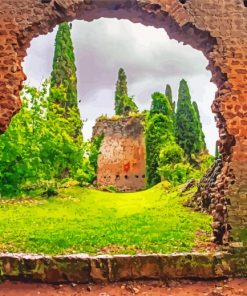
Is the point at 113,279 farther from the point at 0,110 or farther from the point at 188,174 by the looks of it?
the point at 188,174

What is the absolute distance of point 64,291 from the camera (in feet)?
19.9

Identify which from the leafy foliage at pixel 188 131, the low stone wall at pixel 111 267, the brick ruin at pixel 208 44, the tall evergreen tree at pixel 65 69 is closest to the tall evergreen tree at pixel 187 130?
the leafy foliage at pixel 188 131

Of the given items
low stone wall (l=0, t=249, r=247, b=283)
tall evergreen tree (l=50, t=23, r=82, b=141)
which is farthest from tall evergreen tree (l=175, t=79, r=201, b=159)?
low stone wall (l=0, t=249, r=247, b=283)

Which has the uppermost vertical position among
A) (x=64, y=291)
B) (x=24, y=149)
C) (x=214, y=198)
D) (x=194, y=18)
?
(x=194, y=18)

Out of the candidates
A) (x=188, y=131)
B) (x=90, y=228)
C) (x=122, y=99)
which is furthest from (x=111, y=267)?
(x=122, y=99)

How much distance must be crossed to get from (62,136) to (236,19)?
1056 centimetres

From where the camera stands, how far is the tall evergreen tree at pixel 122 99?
122ft

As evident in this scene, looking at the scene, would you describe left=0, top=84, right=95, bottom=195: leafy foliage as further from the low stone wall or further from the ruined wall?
the ruined wall

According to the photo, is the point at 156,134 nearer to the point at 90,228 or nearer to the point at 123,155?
the point at 123,155

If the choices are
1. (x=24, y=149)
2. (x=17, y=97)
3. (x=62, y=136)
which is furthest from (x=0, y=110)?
(x=62, y=136)

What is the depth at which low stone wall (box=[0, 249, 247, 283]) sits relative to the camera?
6.27 m

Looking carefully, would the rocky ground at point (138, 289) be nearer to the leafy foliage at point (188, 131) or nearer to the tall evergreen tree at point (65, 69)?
the tall evergreen tree at point (65, 69)

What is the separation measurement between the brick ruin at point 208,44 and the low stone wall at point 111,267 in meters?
0.71

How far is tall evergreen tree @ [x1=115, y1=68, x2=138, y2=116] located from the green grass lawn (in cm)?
2079
